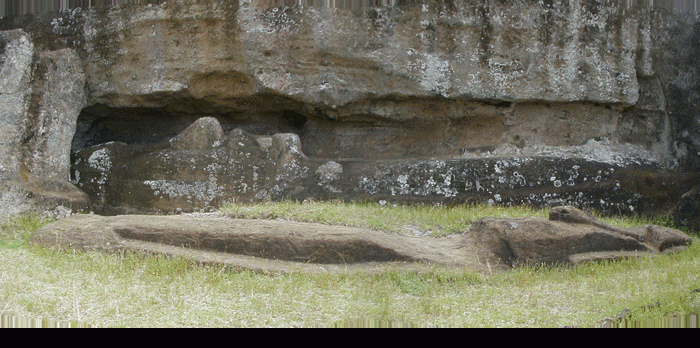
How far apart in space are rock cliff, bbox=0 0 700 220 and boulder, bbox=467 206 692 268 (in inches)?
105

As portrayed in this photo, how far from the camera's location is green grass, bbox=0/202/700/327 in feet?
18.2

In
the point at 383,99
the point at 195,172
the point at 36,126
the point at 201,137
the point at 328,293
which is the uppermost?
the point at 383,99

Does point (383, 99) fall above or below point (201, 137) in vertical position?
above

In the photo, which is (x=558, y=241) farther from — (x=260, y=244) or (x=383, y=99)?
(x=383, y=99)

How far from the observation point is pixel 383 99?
35.9 ft

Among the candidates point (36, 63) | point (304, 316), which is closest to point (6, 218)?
point (36, 63)

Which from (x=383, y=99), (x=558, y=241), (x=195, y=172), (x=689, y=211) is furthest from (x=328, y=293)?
(x=689, y=211)

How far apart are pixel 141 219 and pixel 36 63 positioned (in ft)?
11.4

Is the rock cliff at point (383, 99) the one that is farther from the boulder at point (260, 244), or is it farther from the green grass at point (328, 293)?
the green grass at point (328, 293)

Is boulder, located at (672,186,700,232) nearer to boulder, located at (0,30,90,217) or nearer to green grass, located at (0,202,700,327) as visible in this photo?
green grass, located at (0,202,700,327)

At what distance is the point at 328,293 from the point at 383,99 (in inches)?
202

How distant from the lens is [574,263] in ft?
23.5

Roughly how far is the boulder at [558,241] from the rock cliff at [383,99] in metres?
2.66

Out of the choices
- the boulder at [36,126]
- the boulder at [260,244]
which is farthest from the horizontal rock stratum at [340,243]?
the boulder at [36,126]
